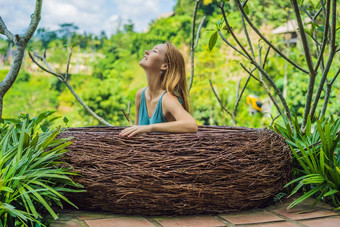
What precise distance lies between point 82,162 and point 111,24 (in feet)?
69.9

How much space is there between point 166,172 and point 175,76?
908 mm

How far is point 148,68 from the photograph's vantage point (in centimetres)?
304

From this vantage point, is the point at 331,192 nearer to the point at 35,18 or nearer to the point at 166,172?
the point at 166,172

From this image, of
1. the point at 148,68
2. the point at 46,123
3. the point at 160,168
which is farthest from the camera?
the point at 46,123

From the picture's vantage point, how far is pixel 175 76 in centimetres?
304

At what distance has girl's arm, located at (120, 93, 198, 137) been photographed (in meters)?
2.54

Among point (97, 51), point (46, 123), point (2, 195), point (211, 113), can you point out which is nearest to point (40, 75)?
point (97, 51)

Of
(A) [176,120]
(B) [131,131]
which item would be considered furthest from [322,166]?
(B) [131,131]

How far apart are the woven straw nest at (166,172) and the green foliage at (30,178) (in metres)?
0.11

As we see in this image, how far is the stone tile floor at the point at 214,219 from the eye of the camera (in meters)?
2.36

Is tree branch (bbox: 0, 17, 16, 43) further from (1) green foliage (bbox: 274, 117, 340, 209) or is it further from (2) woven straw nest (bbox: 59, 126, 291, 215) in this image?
(1) green foliage (bbox: 274, 117, 340, 209)

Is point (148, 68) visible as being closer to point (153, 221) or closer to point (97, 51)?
point (153, 221)

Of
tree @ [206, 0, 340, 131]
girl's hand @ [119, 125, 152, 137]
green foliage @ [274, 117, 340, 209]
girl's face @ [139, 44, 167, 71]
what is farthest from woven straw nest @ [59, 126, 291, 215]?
tree @ [206, 0, 340, 131]

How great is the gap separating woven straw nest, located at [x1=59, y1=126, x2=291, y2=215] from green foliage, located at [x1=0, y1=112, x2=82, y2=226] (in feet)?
0.35
